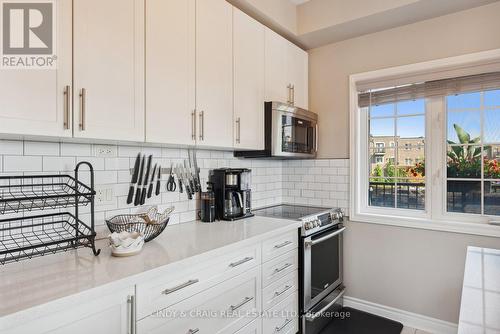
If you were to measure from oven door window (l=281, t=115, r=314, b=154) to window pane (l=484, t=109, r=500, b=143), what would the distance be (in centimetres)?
135

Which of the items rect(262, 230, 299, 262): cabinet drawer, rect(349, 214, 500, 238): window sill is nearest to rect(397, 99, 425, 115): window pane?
rect(349, 214, 500, 238): window sill

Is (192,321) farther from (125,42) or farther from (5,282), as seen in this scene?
(125,42)

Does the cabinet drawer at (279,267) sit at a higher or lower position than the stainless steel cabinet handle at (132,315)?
lower

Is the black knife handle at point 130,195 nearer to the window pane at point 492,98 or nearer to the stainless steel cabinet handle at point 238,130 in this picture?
the stainless steel cabinet handle at point 238,130

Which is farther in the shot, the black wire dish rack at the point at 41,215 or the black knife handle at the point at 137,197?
the black knife handle at the point at 137,197

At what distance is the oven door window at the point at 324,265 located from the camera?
234cm

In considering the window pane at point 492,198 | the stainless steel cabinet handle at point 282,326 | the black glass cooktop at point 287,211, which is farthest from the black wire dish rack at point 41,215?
A: the window pane at point 492,198

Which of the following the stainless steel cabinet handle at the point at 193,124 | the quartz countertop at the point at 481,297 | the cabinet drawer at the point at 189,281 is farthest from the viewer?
the stainless steel cabinet handle at the point at 193,124

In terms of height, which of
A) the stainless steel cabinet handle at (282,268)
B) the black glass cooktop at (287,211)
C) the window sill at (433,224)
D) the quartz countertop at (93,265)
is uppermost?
the black glass cooktop at (287,211)

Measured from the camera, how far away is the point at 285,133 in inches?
98.3

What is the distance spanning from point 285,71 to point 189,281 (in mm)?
1992

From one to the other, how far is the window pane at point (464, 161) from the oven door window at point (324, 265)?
108cm

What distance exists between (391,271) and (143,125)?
2.36 metres

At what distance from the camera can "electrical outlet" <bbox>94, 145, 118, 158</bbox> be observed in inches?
67.5
